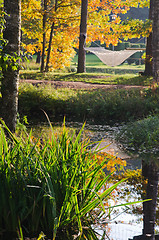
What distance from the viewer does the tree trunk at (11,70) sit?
536 centimetres

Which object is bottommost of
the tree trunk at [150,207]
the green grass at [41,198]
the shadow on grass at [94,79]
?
the tree trunk at [150,207]

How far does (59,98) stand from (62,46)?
12.7 meters

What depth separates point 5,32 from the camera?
213 inches

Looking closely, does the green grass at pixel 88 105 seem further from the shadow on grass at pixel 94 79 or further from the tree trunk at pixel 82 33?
the tree trunk at pixel 82 33

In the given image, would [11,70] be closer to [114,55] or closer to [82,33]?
[114,55]

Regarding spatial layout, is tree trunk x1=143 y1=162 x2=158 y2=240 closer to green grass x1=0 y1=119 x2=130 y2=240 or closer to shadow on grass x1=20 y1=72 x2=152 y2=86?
green grass x1=0 y1=119 x2=130 y2=240

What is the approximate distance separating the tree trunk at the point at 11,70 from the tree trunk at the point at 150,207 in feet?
6.69

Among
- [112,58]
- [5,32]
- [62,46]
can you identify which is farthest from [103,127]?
[62,46]

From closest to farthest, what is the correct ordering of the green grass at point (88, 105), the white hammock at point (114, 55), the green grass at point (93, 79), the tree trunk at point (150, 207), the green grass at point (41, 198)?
the green grass at point (41, 198) < the tree trunk at point (150, 207) < the green grass at point (88, 105) < the green grass at point (93, 79) < the white hammock at point (114, 55)

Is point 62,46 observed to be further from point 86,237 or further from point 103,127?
point 86,237

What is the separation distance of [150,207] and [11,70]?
2768 mm

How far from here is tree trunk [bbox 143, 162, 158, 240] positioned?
340cm

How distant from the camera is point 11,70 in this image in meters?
5.51

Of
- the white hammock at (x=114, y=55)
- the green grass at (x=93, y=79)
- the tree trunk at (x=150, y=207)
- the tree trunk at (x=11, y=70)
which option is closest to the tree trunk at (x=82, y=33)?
the green grass at (x=93, y=79)
